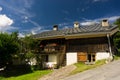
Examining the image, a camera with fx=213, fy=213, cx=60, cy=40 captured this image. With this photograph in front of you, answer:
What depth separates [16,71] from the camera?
3547 centimetres

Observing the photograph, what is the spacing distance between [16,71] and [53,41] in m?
8.54

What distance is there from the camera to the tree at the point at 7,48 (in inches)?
1319

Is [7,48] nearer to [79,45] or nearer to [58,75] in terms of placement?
[79,45]

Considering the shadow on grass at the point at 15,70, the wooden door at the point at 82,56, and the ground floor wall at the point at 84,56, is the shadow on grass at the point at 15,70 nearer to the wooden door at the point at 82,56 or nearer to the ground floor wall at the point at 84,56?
the ground floor wall at the point at 84,56

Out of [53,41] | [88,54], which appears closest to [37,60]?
[53,41]

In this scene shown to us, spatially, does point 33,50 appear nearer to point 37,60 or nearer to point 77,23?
point 37,60

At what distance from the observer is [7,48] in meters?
34.3

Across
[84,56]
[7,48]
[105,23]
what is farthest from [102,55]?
[7,48]

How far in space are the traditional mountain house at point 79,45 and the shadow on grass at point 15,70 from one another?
376cm

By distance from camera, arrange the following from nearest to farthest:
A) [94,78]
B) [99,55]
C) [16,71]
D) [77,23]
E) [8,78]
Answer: [94,78]
[8,78]
[99,55]
[16,71]
[77,23]

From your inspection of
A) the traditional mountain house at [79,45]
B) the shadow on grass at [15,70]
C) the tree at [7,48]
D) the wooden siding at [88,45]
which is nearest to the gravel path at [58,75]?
the traditional mountain house at [79,45]

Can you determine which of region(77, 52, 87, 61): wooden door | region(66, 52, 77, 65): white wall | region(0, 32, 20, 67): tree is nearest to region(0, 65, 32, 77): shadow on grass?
region(0, 32, 20, 67): tree

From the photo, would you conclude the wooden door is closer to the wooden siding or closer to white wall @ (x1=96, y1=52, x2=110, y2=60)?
the wooden siding

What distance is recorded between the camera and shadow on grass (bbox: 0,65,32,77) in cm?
3330
